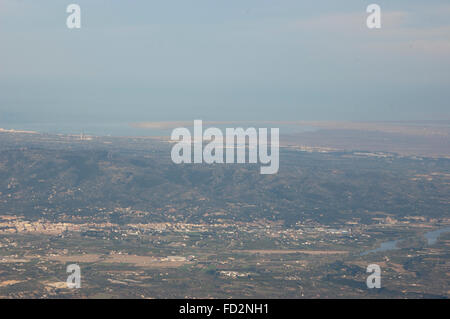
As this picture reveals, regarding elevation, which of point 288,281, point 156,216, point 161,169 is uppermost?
point 161,169

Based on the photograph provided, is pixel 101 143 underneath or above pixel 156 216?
above

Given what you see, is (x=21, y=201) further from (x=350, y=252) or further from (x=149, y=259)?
(x=350, y=252)

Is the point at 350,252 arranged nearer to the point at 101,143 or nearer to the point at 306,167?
the point at 306,167

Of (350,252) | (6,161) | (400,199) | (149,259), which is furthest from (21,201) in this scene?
(400,199)

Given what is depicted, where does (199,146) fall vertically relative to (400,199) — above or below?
above
